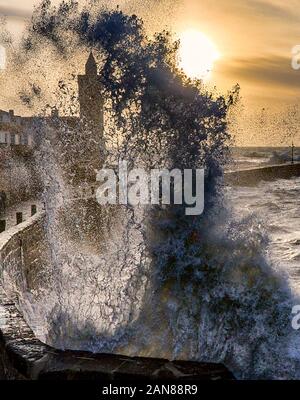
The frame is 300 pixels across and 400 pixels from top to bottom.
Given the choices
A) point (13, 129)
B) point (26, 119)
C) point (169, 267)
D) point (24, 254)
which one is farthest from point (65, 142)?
point (26, 119)

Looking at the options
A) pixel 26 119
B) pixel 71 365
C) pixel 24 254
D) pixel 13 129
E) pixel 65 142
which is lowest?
pixel 24 254

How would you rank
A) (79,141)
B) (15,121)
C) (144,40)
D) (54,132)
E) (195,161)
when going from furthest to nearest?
(15,121)
(79,141)
(54,132)
(144,40)
(195,161)

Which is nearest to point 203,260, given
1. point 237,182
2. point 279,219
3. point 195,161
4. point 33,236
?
point 195,161

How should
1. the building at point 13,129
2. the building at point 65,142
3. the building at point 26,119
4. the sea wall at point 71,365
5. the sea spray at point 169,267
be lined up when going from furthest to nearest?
the building at point 13,129, the building at point 26,119, the building at point 65,142, the sea spray at point 169,267, the sea wall at point 71,365

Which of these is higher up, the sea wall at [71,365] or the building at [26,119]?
the building at [26,119]

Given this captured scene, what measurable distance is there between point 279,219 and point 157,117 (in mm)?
27751

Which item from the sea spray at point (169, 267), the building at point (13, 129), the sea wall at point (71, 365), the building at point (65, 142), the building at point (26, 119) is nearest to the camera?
the sea wall at point (71, 365)

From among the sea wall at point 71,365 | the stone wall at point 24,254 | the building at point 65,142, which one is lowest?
the stone wall at point 24,254

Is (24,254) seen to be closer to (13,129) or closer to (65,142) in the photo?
(65,142)

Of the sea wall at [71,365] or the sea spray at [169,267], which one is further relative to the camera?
the sea spray at [169,267]

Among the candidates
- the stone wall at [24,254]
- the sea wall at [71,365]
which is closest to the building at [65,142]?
the stone wall at [24,254]

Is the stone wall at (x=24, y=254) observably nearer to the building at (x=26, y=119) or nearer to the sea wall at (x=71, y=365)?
the sea wall at (x=71, y=365)
